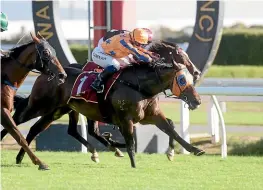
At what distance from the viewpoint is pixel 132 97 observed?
30.9ft

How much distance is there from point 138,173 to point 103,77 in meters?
1.41

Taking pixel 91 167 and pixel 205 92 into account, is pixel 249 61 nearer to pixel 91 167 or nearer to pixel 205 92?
pixel 205 92

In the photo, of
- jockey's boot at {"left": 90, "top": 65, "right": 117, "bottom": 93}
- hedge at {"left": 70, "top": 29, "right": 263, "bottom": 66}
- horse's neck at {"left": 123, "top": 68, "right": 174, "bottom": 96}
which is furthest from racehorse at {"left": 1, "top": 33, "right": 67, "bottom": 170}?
hedge at {"left": 70, "top": 29, "right": 263, "bottom": 66}

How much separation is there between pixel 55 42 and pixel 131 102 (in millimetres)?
3239

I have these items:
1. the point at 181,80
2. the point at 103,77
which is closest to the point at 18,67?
the point at 103,77

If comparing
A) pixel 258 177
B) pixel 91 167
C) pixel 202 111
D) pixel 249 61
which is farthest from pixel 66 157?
pixel 249 61

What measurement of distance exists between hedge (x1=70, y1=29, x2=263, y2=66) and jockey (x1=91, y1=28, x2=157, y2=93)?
1775 centimetres

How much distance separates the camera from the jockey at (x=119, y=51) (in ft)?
30.9

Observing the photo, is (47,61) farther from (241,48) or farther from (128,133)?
(241,48)

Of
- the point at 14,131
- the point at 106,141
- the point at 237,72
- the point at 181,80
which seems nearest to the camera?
the point at 14,131

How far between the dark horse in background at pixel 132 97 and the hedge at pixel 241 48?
17.5 meters

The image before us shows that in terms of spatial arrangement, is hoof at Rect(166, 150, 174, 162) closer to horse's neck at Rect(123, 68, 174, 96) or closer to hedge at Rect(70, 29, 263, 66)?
horse's neck at Rect(123, 68, 174, 96)

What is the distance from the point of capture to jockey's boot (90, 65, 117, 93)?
31.4 feet

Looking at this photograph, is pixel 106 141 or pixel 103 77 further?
pixel 106 141
